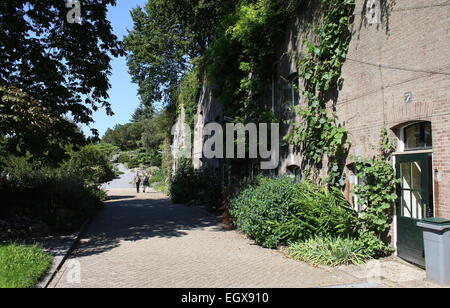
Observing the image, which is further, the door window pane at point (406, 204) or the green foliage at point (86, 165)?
the green foliage at point (86, 165)

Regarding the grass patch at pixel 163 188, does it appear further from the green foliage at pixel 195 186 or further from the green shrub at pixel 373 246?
the green shrub at pixel 373 246

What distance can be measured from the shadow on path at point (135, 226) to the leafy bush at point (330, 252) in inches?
165

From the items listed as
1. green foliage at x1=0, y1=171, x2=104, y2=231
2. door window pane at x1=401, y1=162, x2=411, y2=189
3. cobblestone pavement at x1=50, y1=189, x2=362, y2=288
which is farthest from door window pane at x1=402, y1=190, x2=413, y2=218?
green foliage at x1=0, y1=171, x2=104, y2=231

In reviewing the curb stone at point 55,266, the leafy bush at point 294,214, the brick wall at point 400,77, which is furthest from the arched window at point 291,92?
the curb stone at point 55,266

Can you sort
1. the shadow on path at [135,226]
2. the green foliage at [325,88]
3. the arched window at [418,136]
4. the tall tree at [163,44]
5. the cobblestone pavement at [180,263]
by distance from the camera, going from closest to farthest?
the cobblestone pavement at [180,263] < the arched window at [418,136] < the green foliage at [325,88] < the shadow on path at [135,226] < the tall tree at [163,44]

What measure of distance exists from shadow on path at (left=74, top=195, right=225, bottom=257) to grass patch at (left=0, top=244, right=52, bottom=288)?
1.25 m

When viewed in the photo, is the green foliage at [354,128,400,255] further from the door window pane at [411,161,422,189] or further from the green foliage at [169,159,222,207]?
the green foliage at [169,159,222,207]

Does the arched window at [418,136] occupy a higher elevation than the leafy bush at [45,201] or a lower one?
higher

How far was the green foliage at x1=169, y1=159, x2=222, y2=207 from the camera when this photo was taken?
57.8ft

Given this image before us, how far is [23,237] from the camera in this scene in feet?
31.3

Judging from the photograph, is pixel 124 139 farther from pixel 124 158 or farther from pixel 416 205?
pixel 416 205

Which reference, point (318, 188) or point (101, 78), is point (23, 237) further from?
point (318, 188)

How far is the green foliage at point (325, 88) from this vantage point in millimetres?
9148

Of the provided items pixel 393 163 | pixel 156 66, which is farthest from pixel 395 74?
pixel 156 66
